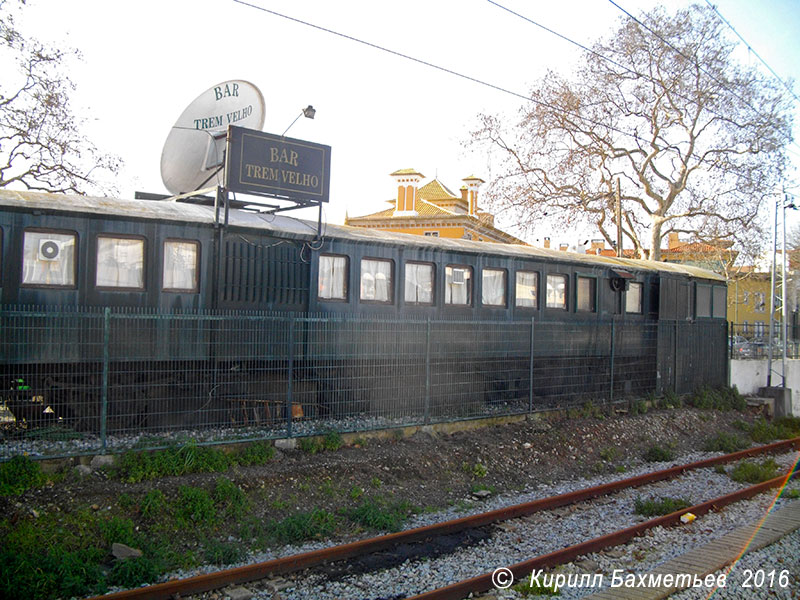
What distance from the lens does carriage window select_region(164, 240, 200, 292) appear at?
9016mm

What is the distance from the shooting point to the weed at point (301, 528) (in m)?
6.59

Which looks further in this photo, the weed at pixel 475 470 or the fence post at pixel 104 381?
the weed at pixel 475 470

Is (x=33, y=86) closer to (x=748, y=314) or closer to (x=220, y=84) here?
(x=220, y=84)

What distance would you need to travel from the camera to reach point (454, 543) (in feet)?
22.0

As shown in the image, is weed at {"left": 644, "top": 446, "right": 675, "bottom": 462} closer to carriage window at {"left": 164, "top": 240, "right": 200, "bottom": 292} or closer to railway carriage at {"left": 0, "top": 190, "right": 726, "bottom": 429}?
railway carriage at {"left": 0, "top": 190, "right": 726, "bottom": 429}

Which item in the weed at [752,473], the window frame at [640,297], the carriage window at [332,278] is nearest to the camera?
the weed at [752,473]

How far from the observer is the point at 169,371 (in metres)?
8.72

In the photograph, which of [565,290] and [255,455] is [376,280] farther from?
[565,290]

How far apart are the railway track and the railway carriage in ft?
10.1

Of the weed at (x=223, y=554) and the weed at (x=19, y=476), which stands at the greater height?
the weed at (x=19, y=476)

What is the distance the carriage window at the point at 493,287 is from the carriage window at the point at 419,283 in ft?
4.53

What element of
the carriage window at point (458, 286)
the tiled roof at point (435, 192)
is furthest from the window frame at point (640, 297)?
the tiled roof at point (435, 192)

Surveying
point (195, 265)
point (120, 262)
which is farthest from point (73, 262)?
point (195, 265)

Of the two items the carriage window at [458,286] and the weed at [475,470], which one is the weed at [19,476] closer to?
the weed at [475,470]
